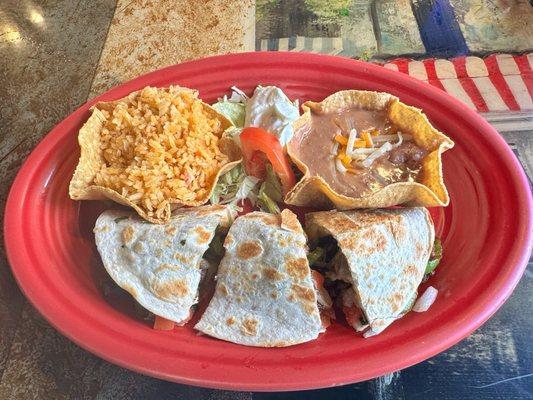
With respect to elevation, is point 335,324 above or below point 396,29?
below

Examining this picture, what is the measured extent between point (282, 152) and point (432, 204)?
612 millimetres

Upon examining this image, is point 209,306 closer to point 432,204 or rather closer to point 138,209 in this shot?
point 138,209

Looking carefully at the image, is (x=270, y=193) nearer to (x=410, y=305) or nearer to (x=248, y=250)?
(x=248, y=250)

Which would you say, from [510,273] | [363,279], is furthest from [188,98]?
[510,273]

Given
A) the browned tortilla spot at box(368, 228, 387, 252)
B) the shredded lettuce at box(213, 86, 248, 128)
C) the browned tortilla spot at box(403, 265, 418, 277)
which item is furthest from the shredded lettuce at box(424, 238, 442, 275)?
the shredded lettuce at box(213, 86, 248, 128)

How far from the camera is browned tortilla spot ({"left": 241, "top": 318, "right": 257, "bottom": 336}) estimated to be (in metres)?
1.73

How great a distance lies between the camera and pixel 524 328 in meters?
1.92

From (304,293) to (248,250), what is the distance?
0.80ft

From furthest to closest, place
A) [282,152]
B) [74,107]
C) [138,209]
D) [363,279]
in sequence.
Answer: [74,107]
[282,152]
[138,209]
[363,279]

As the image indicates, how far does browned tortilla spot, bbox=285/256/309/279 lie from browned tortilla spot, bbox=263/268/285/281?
0.03 metres

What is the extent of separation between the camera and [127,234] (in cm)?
189

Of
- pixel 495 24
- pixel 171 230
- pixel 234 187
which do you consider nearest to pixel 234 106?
pixel 234 187

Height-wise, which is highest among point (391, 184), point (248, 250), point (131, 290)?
point (391, 184)

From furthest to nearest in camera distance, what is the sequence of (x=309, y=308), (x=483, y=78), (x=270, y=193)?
(x=483, y=78), (x=270, y=193), (x=309, y=308)
